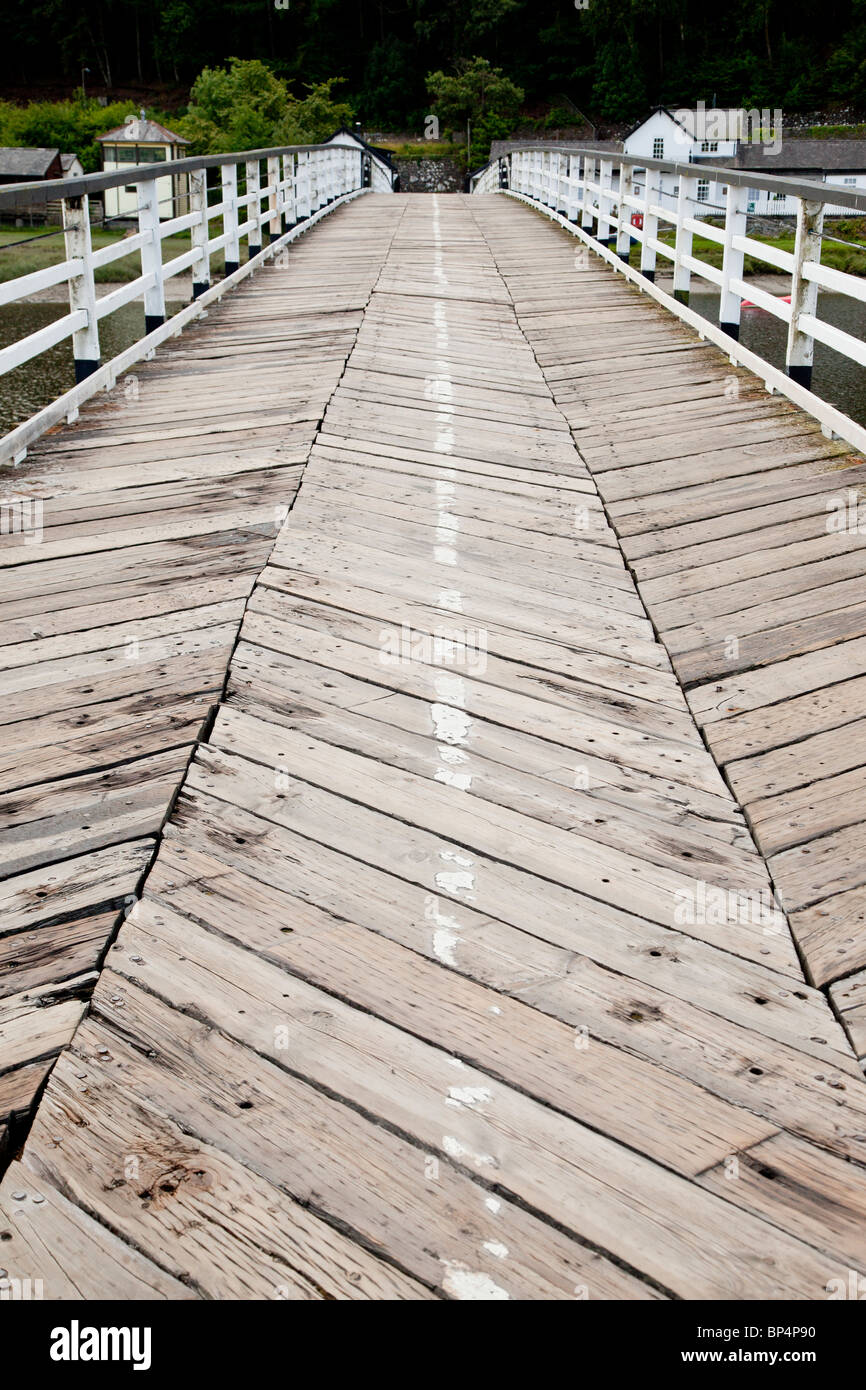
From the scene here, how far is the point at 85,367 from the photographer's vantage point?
7.62m

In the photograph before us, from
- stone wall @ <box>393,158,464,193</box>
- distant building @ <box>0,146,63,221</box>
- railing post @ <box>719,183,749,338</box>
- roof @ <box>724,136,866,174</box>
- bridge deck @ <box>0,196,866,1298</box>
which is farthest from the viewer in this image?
distant building @ <box>0,146,63,221</box>

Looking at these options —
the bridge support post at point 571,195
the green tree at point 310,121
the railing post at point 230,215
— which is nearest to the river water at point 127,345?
the bridge support post at point 571,195

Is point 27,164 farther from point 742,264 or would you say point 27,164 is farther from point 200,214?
point 742,264

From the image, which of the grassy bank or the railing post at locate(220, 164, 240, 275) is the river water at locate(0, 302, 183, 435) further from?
the railing post at locate(220, 164, 240, 275)

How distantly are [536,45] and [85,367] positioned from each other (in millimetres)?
86471

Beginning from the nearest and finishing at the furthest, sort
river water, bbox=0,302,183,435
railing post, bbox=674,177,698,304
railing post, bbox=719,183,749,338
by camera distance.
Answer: railing post, bbox=719,183,749,338
railing post, bbox=674,177,698,304
river water, bbox=0,302,183,435

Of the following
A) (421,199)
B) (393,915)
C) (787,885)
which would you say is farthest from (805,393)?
(421,199)

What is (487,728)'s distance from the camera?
362 cm

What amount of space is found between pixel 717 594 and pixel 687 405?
3184 mm

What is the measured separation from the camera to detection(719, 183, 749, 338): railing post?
836 cm

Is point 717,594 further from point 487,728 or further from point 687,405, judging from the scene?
point 687,405

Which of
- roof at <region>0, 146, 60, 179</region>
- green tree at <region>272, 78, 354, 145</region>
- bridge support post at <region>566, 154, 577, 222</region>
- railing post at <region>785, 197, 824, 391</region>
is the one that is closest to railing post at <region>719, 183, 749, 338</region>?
railing post at <region>785, 197, 824, 391</region>

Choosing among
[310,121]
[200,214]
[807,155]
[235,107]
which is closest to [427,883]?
[200,214]

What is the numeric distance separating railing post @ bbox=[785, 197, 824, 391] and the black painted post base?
4.09 m
